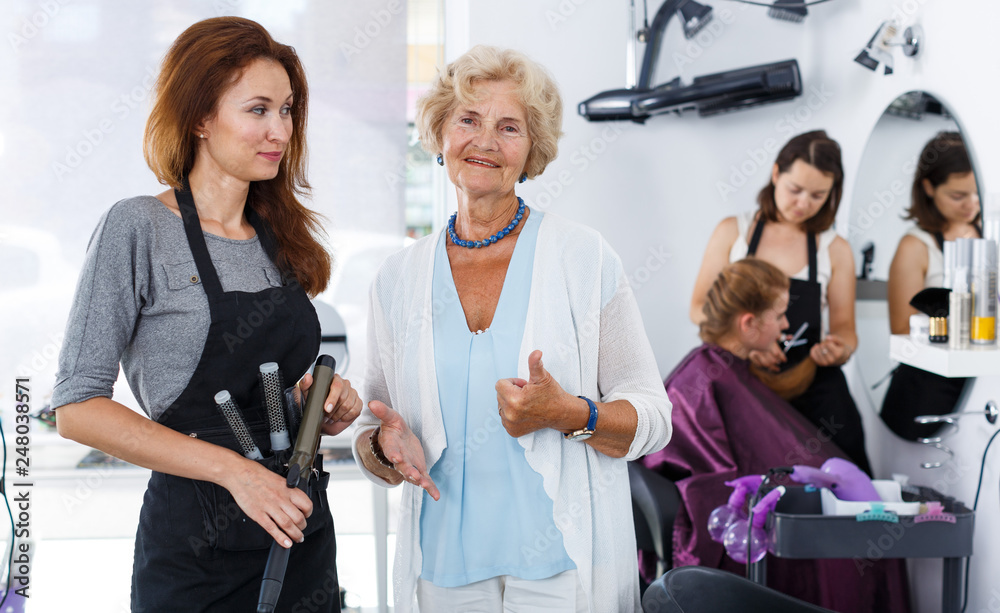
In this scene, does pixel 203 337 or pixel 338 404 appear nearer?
pixel 203 337

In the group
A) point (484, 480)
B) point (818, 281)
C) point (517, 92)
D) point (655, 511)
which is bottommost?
point (655, 511)

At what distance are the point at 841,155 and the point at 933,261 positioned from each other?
1.93 ft

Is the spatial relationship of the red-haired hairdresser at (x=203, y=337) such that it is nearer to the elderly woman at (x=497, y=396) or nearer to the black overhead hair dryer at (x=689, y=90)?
the elderly woman at (x=497, y=396)

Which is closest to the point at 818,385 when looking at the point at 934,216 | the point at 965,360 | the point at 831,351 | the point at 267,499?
the point at 831,351

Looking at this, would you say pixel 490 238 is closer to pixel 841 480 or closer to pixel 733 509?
pixel 733 509

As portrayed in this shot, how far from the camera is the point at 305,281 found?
4.17 ft

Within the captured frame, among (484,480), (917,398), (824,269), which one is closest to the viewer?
(484,480)

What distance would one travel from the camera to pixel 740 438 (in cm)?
222

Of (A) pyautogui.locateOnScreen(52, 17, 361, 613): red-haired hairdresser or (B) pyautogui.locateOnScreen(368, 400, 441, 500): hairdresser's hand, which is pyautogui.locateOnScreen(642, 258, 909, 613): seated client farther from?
(A) pyautogui.locateOnScreen(52, 17, 361, 613): red-haired hairdresser

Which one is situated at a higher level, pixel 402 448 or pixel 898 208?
pixel 898 208

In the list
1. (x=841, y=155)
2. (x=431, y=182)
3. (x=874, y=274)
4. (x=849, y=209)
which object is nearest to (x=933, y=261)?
(x=874, y=274)

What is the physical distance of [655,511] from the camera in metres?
2.06

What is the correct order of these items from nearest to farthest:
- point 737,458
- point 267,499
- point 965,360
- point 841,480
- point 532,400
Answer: point 267,499 < point 532,400 < point 965,360 < point 841,480 < point 737,458

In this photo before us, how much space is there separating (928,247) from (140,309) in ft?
6.24
